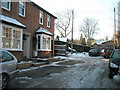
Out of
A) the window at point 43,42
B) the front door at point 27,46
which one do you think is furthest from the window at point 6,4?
the window at point 43,42

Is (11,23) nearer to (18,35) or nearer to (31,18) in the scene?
(18,35)

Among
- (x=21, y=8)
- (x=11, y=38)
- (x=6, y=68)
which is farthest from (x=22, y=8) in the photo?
(x=6, y=68)

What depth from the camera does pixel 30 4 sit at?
58.4ft

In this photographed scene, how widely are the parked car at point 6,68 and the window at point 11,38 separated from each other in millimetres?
6263

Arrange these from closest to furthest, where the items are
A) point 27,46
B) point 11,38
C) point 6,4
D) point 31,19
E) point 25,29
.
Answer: point 11,38 < point 6,4 < point 25,29 < point 27,46 < point 31,19

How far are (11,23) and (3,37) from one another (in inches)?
50.0

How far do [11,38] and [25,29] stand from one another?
352 centimetres

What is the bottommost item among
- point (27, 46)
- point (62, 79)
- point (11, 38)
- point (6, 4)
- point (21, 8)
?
point (62, 79)

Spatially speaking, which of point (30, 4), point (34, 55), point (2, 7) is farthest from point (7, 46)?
point (30, 4)

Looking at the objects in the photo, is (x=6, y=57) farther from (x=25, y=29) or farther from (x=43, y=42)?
(x=43, y=42)

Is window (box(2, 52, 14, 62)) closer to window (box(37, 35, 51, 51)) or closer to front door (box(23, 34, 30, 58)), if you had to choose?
front door (box(23, 34, 30, 58))

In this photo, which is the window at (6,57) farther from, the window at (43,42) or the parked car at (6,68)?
the window at (43,42)

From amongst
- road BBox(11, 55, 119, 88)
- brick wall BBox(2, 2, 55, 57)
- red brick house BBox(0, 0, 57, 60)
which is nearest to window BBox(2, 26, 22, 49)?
red brick house BBox(0, 0, 57, 60)

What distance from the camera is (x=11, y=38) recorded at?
13414mm
